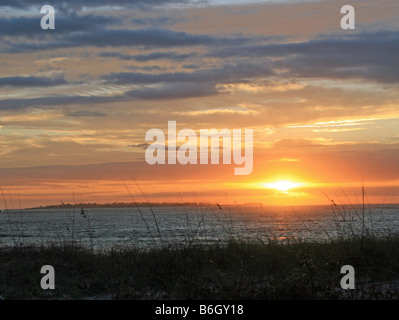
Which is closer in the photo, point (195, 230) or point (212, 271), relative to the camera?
point (212, 271)

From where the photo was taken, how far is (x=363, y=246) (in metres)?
11.9

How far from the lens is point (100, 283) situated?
35.7ft

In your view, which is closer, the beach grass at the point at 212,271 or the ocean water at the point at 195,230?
the beach grass at the point at 212,271

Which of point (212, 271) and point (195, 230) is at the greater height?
point (212, 271)

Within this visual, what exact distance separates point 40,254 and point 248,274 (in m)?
6.04

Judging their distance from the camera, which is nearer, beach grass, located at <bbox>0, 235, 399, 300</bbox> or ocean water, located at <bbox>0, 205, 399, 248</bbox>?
beach grass, located at <bbox>0, 235, 399, 300</bbox>
